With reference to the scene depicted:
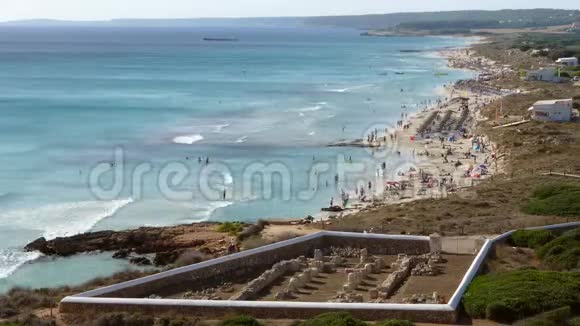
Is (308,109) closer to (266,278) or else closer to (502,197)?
(502,197)

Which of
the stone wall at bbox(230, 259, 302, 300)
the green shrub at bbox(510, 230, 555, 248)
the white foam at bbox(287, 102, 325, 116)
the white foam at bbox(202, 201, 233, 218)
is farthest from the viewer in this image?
the white foam at bbox(287, 102, 325, 116)

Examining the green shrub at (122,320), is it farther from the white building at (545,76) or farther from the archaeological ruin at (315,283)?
the white building at (545,76)

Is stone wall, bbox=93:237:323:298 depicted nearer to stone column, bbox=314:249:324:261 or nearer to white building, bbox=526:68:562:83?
stone column, bbox=314:249:324:261

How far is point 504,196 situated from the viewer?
3178 cm

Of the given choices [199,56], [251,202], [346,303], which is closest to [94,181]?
[251,202]

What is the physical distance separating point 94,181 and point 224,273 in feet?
66.2

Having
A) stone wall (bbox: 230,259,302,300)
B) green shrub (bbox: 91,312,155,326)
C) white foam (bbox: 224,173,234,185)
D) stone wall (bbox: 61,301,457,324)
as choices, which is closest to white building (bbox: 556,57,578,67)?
Answer: white foam (bbox: 224,173,234,185)

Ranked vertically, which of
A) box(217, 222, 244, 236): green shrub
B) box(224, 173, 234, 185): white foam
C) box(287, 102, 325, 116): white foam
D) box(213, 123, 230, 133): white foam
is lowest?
box(217, 222, 244, 236): green shrub

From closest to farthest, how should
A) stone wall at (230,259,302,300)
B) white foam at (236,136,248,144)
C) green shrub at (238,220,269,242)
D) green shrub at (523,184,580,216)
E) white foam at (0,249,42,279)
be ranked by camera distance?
stone wall at (230,259,302,300) < white foam at (0,249,42,279) < green shrub at (523,184,580,216) < green shrub at (238,220,269,242) < white foam at (236,136,248,144)

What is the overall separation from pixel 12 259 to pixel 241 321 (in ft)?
46.3

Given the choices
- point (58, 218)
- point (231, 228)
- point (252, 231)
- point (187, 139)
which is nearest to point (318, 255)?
point (252, 231)

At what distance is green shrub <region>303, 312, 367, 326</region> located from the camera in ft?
50.0

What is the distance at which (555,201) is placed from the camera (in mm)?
28391

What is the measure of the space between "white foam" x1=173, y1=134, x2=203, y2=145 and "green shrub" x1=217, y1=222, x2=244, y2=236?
20.6m
